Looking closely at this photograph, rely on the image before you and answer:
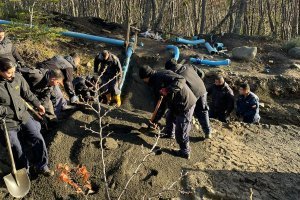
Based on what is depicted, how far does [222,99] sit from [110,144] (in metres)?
3.10

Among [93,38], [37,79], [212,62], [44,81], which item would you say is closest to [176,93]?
[44,81]

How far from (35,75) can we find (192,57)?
280 inches

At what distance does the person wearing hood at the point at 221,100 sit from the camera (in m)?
7.39

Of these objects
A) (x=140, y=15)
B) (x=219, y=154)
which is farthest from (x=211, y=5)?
(x=219, y=154)

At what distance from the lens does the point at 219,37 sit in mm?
13797

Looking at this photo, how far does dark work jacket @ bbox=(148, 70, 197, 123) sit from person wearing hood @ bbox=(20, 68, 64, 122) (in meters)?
1.33

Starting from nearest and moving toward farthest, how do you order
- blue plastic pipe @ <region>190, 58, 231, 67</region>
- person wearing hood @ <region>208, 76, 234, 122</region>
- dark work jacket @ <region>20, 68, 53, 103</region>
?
dark work jacket @ <region>20, 68, 53, 103</region>
person wearing hood @ <region>208, 76, 234, 122</region>
blue plastic pipe @ <region>190, 58, 231, 67</region>

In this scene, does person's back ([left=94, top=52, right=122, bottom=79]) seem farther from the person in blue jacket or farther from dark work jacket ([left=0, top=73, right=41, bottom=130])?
dark work jacket ([left=0, top=73, right=41, bottom=130])

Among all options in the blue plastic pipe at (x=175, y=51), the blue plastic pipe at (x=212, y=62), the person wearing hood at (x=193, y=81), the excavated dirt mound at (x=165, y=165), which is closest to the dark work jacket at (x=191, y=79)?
the person wearing hood at (x=193, y=81)

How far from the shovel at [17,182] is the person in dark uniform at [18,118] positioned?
0.21 metres

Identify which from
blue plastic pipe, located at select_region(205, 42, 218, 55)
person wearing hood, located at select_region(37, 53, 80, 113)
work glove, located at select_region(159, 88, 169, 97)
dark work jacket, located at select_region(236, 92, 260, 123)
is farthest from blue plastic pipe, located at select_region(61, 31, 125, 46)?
work glove, located at select_region(159, 88, 169, 97)

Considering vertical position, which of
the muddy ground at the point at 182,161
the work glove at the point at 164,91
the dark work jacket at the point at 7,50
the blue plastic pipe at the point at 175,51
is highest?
the dark work jacket at the point at 7,50

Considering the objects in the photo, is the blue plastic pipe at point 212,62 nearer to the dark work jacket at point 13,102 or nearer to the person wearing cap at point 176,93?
the person wearing cap at point 176,93

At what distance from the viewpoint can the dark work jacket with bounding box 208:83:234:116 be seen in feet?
24.3
